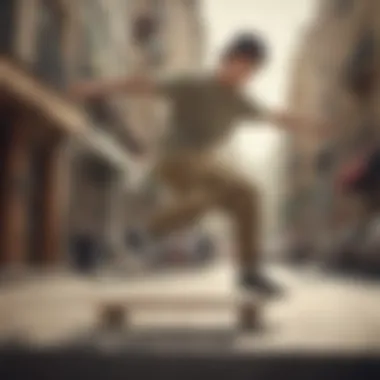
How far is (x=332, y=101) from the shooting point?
132 centimetres

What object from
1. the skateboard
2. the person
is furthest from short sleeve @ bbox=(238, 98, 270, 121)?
the skateboard

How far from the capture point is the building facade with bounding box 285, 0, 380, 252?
129 cm

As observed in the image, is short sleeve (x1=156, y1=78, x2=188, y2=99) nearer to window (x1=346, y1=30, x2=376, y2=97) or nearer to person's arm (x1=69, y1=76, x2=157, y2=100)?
person's arm (x1=69, y1=76, x2=157, y2=100)

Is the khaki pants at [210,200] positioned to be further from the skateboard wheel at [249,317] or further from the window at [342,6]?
the window at [342,6]

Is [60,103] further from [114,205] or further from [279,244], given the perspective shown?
[279,244]

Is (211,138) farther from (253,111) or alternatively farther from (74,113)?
(74,113)

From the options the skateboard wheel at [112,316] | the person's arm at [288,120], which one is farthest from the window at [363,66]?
the skateboard wheel at [112,316]

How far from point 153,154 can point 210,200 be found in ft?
0.48

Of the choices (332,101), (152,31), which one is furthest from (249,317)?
(152,31)

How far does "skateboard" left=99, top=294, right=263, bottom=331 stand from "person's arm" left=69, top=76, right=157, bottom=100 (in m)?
0.41

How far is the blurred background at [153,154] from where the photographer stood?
1.28m

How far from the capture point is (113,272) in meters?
1.30

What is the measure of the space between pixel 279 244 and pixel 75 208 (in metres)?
0.41

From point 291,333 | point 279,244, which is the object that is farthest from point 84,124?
point 291,333
